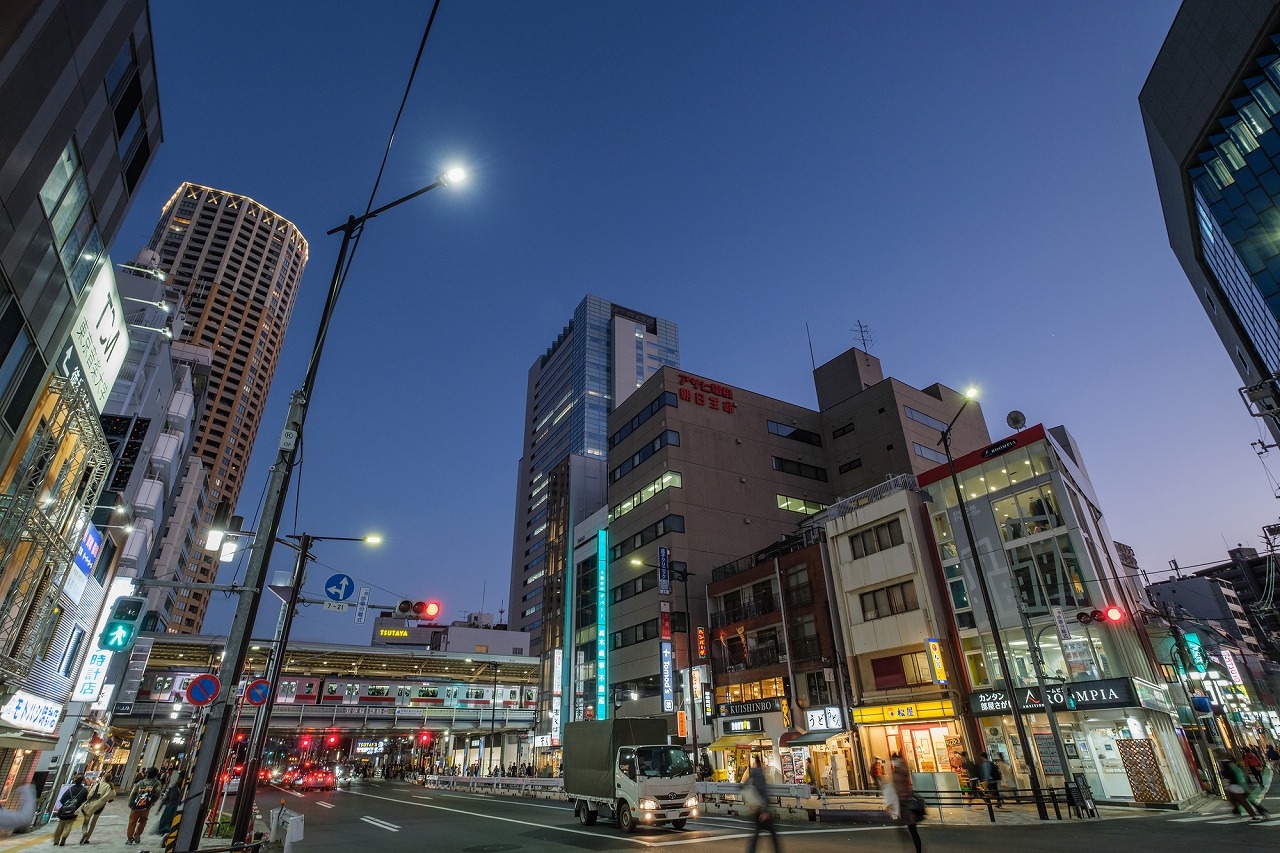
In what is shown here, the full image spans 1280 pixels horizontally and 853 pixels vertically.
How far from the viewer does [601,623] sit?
57281 mm

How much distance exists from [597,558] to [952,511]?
34835mm

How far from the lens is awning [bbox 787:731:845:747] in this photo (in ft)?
113

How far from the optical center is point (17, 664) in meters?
18.8

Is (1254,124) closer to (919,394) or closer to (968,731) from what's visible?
(919,394)

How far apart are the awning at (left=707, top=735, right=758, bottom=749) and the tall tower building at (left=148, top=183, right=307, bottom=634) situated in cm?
13421

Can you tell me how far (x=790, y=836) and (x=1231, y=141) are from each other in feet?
191

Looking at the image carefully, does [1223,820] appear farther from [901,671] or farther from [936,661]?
[901,671]

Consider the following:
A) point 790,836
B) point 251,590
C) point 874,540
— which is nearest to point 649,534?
point 874,540

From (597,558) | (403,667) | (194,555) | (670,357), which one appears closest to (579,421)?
(670,357)

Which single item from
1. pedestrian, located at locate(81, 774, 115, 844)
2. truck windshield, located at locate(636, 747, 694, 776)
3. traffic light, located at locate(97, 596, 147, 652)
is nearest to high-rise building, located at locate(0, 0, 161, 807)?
pedestrian, located at locate(81, 774, 115, 844)

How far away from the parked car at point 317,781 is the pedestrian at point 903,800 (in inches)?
2168

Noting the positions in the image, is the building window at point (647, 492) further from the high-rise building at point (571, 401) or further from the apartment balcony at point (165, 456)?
the high-rise building at point (571, 401)

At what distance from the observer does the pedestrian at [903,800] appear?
11.7 m

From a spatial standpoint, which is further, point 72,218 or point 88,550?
point 88,550
